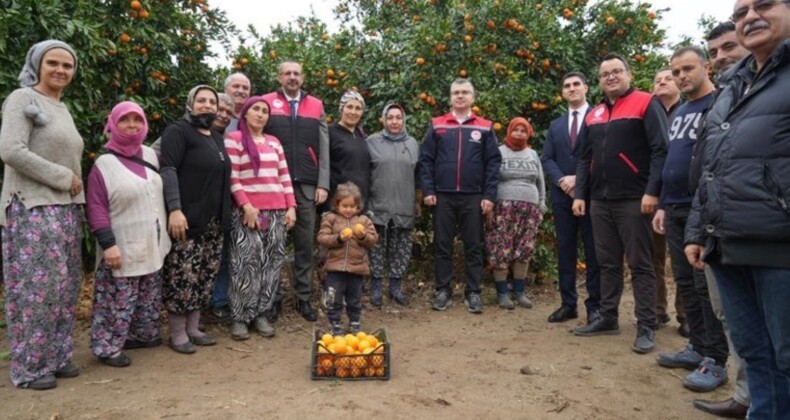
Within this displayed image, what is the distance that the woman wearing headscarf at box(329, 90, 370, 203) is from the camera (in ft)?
17.4

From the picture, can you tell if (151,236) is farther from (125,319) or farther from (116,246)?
(125,319)

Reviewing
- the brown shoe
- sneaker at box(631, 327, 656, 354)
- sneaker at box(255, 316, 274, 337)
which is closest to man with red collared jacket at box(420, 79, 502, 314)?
sneaker at box(631, 327, 656, 354)

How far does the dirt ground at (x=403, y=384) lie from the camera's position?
10.3ft

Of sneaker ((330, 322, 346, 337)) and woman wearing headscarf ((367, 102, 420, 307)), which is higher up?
woman wearing headscarf ((367, 102, 420, 307))

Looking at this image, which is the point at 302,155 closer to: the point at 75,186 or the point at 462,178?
the point at 462,178

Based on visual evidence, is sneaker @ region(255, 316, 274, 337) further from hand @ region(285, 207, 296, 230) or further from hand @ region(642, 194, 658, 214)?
hand @ region(642, 194, 658, 214)

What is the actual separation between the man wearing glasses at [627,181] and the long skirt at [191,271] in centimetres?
Answer: 294

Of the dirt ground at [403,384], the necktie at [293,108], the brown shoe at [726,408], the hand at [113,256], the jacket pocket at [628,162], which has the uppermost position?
the necktie at [293,108]

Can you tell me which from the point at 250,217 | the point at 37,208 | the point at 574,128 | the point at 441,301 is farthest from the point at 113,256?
the point at 574,128

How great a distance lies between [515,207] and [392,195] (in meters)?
1.22

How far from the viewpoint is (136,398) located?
332 cm

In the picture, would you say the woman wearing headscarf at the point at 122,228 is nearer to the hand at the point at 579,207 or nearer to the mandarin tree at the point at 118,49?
the mandarin tree at the point at 118,49

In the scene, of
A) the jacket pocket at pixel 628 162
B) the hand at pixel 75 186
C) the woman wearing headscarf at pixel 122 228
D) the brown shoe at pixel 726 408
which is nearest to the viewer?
the brown shoe at pixel 726 408

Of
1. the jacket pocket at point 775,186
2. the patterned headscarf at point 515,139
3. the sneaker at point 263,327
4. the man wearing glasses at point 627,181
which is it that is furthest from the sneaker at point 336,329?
the jacket pocket at point 775,186
